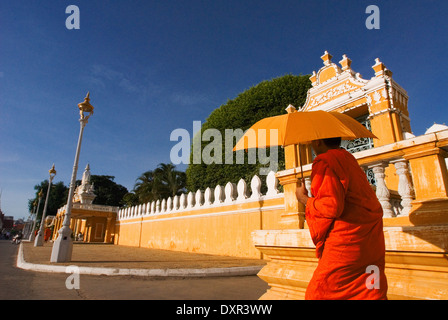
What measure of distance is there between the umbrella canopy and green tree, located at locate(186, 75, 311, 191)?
11855 mm

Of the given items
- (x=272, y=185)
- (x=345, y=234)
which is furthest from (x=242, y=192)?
(x=345, y=234)

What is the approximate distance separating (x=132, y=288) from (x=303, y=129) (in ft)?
12.1

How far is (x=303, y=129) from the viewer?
7.00 ft

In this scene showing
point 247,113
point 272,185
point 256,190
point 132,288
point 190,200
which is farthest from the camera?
point 247,113

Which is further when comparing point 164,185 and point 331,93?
point 164,185

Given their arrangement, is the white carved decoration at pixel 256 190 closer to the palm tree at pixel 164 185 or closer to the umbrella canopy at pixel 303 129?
the umbrella canopy at pixel 303 129

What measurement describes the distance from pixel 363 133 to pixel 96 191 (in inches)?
2207

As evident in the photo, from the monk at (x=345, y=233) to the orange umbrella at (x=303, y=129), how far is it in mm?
335

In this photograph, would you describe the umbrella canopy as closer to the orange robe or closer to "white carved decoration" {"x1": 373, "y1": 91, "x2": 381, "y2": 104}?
the orange robe

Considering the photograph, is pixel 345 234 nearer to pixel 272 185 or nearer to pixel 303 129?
pixel 303 129

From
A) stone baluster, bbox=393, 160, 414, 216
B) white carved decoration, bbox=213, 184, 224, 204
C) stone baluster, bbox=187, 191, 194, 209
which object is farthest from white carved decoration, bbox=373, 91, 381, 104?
stone baluster, bbox=187, 191, 194, 209

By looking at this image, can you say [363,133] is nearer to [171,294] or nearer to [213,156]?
[171,294]

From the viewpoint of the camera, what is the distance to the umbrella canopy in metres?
2.03
